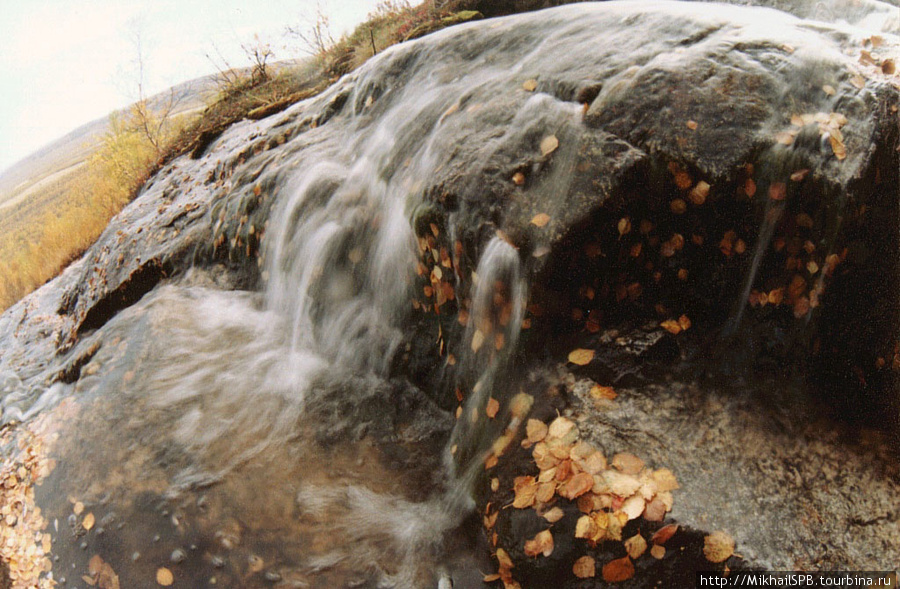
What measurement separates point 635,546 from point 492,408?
0.90 metres

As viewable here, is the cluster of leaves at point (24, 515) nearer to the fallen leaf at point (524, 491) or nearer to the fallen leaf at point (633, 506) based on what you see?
the fallen leaf at point (524, 491)

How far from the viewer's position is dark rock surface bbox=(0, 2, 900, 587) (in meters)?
2.13

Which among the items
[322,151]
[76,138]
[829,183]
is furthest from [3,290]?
[76,138]

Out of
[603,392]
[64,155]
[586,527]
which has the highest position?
[64,155]

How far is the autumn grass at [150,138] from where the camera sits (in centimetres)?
951

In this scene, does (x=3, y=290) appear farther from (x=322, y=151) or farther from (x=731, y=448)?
(x=731, y=448)

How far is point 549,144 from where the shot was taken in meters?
2.60

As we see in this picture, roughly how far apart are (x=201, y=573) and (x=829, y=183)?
344 cm

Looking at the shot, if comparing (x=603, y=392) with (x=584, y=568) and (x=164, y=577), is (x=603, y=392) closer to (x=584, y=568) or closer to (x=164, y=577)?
(x=584, y=568)

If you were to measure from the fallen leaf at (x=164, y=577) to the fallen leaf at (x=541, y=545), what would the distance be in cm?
177

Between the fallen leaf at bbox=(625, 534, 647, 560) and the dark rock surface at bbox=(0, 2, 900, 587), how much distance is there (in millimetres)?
31

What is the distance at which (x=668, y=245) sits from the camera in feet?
7.80

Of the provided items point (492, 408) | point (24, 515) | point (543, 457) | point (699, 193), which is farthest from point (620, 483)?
point (24, 515)

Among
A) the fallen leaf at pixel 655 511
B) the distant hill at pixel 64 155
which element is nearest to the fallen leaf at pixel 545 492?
the fallen leaf at pixel 655 511
